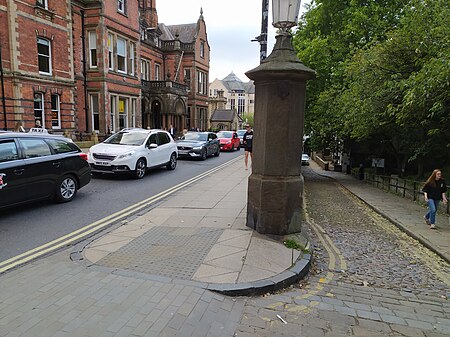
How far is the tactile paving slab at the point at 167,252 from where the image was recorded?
14.2 feet

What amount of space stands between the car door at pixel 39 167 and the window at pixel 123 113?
2008 centimetres

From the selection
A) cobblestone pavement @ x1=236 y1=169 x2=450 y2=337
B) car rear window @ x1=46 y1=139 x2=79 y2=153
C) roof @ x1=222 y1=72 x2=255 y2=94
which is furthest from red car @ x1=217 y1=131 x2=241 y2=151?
roof @ x1=222 y1=72 x2=255 y2=94

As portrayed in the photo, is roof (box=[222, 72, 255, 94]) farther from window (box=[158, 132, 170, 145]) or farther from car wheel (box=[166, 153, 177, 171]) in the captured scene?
window (box=[158, 132, 170, 145])

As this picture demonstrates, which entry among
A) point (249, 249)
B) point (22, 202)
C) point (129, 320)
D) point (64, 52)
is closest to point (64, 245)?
point (22, 202)

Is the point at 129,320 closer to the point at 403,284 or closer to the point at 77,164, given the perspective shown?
the point at 403,284

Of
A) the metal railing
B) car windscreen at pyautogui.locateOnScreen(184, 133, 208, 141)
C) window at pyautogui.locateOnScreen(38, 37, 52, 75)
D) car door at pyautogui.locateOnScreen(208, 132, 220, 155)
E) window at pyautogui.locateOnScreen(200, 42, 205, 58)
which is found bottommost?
the metal railing

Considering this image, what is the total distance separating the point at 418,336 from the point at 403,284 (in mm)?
1594

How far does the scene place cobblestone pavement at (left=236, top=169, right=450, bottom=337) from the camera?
3340 mm

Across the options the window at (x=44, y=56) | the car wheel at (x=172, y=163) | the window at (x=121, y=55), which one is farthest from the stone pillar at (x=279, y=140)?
the window at (x=121, y=55)

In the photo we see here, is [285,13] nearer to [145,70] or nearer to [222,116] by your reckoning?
[145,70]

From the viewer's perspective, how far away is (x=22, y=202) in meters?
6.70

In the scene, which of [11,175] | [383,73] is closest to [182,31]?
[383,73]

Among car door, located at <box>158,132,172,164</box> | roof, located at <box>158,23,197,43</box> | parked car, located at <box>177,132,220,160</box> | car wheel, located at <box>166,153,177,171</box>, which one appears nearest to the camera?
car door, located at <box>158,132,172,164</box>

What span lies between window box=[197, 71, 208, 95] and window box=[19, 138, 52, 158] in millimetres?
40030
